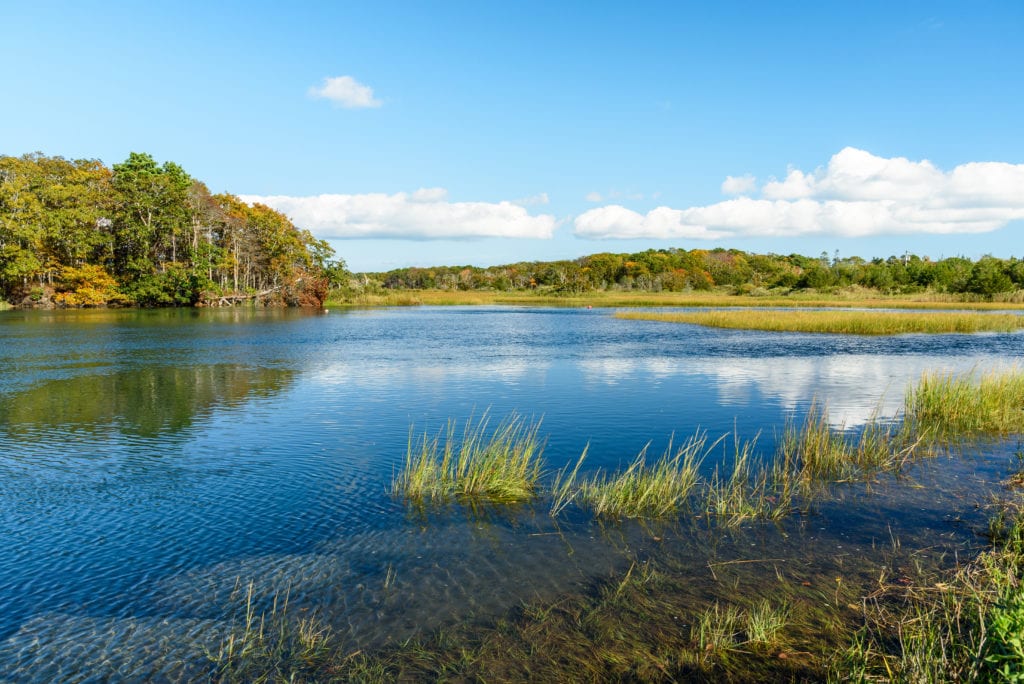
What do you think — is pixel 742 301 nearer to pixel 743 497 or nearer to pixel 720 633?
pixel 743 497

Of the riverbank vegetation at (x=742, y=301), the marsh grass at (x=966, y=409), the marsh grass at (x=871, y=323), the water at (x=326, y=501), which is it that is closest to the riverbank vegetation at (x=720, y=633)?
the water at (x=326, y=501)

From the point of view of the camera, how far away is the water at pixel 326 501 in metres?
7.92

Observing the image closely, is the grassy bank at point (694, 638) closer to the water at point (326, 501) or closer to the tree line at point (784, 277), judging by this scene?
the water at point (326, 501)

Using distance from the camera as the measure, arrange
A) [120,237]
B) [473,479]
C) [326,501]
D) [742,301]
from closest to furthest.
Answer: [326,501] → [473,479] → [120,237] → [742,301]

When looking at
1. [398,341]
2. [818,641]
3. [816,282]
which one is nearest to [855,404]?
[818,641]

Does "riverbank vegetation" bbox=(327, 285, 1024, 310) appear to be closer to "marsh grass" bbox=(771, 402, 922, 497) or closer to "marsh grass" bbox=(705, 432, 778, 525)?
"marsh grass" bbox=(771, 402, 922, 497)

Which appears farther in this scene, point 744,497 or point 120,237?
point 120,237

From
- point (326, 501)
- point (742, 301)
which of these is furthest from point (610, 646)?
point (742, 301)

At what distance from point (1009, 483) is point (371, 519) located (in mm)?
12243

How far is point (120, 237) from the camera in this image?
271ft

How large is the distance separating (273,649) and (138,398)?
62.3 ft

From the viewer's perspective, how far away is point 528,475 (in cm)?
1305

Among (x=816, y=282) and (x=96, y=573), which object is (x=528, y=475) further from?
(x=816, y=282)

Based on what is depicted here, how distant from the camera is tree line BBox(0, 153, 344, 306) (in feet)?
239
